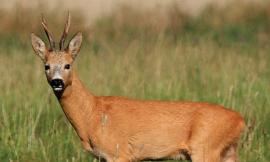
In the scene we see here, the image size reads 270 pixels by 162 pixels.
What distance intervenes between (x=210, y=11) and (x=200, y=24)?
1.44 m

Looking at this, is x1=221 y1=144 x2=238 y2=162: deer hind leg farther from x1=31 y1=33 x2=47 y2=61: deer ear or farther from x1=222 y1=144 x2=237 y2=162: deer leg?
x1=31 y1=33 x2=47 y2=61: deer ear

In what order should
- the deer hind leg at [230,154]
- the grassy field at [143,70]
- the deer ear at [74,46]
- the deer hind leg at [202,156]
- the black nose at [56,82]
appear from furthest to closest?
1. the grassy field at [143,70]
2. the deer ear at [74,46]
3. the deer hind leg at [230,154]
4. the deer hind leg at [202,156]
5. the black nose at [56,82]

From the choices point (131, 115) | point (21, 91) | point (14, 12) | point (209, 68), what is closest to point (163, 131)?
point (131, 115)

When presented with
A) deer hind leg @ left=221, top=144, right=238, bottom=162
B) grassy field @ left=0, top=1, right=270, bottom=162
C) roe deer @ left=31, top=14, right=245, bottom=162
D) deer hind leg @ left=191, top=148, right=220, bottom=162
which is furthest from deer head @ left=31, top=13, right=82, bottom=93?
deer hind leg @ left=221, top=144, right=238, bottom=162

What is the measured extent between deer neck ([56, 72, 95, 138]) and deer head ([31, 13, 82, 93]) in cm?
17

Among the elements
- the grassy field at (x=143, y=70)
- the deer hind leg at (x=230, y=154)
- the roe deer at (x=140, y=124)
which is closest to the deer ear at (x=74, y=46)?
the roe deer at (x=140, y=124)

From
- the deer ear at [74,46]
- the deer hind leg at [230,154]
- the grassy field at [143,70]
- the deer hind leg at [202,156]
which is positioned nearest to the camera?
the deer hind leg at [202,156]

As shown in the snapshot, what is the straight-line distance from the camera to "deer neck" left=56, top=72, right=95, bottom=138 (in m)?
9.62

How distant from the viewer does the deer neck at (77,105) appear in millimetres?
9625

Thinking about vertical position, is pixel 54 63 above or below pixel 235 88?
above

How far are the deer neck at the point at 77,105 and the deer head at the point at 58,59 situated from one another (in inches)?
6.5

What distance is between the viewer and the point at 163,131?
31.4 ft

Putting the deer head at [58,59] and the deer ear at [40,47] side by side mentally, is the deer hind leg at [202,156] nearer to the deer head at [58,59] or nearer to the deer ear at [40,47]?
the deer head at [58,59]

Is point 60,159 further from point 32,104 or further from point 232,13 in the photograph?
point 232,13
